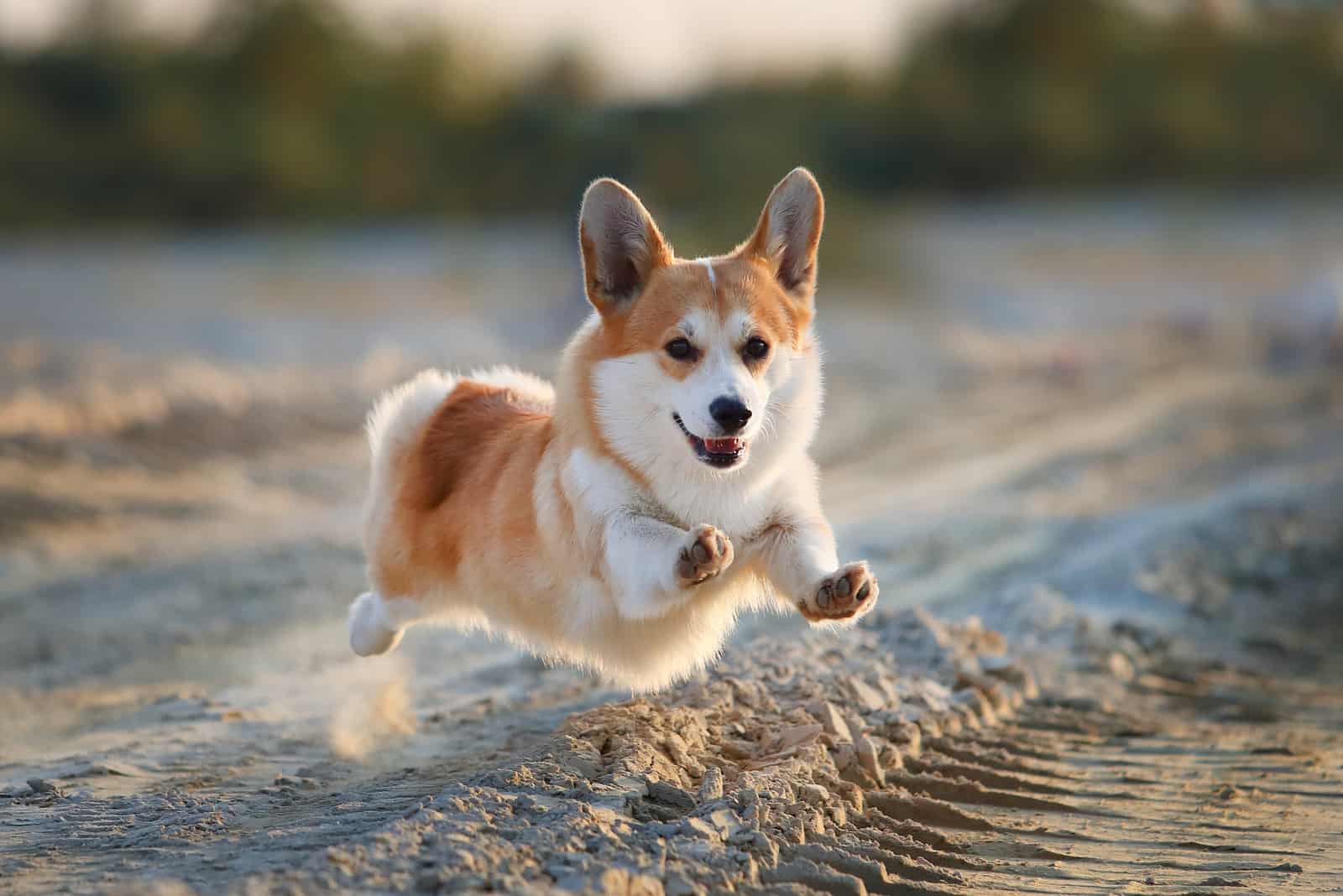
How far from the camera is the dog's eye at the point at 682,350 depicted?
430cm

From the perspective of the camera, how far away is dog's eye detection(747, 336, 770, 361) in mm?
4359

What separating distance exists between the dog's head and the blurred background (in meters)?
1.68

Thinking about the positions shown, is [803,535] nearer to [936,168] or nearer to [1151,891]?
[1151,891]

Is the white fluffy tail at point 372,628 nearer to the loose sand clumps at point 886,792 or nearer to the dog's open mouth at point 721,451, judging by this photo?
the loose sand clumps at point 886,792

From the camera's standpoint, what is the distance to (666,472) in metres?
4.31

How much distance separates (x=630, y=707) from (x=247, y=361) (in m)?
10.5

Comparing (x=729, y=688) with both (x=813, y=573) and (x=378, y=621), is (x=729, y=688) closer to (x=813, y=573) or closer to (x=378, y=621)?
(x=813, y=573)

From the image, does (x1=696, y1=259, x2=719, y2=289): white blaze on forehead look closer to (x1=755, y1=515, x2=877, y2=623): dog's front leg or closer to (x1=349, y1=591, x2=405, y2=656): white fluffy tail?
(x1=755, y1=515, x2=877, y2=623): dog's front leg

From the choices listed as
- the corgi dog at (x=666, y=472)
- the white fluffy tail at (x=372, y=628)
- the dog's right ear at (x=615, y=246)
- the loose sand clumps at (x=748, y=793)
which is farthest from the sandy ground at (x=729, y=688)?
the dog's right ear at (x=615, y=246)

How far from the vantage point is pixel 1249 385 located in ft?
45.4

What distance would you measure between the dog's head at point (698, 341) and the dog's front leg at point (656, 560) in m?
0.22

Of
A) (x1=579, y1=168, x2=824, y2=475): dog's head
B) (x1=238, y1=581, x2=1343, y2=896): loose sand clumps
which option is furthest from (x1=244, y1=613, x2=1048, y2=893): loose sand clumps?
(x1=579, y1=168, x2=824, y2=475): dog's head

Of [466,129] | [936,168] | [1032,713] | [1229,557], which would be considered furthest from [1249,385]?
[466,129]

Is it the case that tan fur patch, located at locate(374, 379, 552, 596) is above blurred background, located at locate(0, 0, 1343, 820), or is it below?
below
